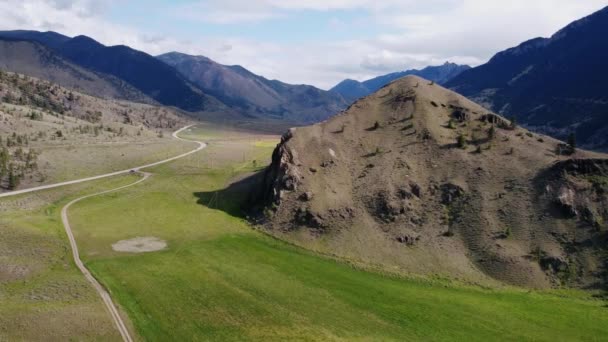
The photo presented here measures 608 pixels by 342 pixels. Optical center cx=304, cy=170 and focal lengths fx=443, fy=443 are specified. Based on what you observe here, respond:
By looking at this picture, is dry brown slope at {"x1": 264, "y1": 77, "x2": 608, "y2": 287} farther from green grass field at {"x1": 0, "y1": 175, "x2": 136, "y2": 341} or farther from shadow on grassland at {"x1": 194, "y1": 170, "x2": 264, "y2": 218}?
green grass field at {"x1": 0, "y1": 175, "x2": 136, "y2": 341}

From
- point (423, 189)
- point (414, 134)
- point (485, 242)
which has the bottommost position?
point (485, 242)

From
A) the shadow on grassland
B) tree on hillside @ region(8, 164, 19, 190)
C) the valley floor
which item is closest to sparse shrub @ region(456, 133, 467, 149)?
the valley floor

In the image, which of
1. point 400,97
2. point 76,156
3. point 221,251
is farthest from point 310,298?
point 76,156

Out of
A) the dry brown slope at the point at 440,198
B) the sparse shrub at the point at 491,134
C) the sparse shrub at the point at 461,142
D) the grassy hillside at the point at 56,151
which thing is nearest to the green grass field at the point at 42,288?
the grassy hillside at the point at 56,151

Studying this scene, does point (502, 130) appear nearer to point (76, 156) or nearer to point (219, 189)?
point (219, 189)

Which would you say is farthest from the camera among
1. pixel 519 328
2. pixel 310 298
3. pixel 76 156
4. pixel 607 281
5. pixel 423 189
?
pixel 76 156
